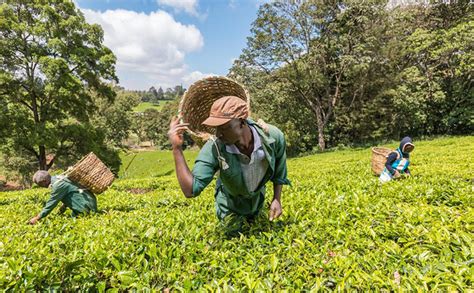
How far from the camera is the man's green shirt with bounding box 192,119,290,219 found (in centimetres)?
237

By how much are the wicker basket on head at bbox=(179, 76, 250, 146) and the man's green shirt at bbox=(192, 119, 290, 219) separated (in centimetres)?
49

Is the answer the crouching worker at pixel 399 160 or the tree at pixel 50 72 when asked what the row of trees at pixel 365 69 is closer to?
the tree at pixel 50 72

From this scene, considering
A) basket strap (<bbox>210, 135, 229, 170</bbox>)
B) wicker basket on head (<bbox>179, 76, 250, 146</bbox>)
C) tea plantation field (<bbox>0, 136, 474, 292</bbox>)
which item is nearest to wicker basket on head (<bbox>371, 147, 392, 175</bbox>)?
tea plantation field (<bbox>0, 136, 474, 292</bbox>)

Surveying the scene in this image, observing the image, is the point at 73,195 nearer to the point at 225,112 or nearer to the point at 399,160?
the point at 225,112

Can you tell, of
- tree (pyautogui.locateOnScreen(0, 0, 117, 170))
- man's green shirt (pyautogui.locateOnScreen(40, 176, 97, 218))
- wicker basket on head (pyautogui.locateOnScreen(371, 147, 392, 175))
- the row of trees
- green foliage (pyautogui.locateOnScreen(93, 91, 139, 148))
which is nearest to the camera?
man's green shirt (pyautogui.locateOnScreen(40, 176, 97, 218))

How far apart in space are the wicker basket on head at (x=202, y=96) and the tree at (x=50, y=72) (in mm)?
16878

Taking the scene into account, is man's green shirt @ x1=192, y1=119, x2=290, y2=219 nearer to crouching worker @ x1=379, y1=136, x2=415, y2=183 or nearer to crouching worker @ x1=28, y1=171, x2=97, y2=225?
crouching worker @ x1=28, y1=171, x2=97, y2=225

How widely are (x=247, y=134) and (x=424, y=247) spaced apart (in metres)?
1.66

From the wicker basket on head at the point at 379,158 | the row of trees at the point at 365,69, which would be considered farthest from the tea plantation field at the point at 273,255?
the row of trees at the point at 365,69

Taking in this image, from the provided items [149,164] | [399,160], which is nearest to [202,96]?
[399,160]

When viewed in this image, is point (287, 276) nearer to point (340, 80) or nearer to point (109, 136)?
point (340, 80)

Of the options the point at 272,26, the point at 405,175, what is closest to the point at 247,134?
the point at 405,175

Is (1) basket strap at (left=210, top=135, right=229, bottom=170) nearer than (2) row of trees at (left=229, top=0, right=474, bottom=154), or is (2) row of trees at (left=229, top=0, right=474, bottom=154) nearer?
(1) basket strap at (left=210, top=135, right=229, bottom=170)

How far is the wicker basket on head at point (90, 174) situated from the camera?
5.37 meters
